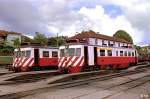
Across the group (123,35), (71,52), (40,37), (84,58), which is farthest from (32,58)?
(123,35)

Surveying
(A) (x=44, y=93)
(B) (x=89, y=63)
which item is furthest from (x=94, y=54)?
(A) (x=44, y=93)

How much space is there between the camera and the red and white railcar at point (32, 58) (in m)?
34.1

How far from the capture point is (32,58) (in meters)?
34.2

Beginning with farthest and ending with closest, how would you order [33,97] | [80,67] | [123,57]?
[123,57], [80,67], [33,97]

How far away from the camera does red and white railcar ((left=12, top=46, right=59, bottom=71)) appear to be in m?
34.1

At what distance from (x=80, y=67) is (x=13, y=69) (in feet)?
27.8

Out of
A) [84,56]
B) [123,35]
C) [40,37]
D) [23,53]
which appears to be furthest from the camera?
[123,35]

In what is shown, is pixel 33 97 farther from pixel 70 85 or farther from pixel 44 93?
pixel 70 85

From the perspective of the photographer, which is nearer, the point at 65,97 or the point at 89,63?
the point at 65,97

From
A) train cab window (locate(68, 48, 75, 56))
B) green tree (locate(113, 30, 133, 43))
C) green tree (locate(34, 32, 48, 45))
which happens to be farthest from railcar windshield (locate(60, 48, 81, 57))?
green tree (locate(113, 30, 133, 43))

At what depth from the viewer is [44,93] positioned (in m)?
15.6

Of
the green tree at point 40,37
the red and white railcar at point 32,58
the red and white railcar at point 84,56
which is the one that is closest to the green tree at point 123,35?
the green tree at point 40,37

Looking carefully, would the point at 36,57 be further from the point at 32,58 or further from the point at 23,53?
the point at 23,53

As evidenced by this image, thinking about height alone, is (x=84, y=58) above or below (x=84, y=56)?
below
